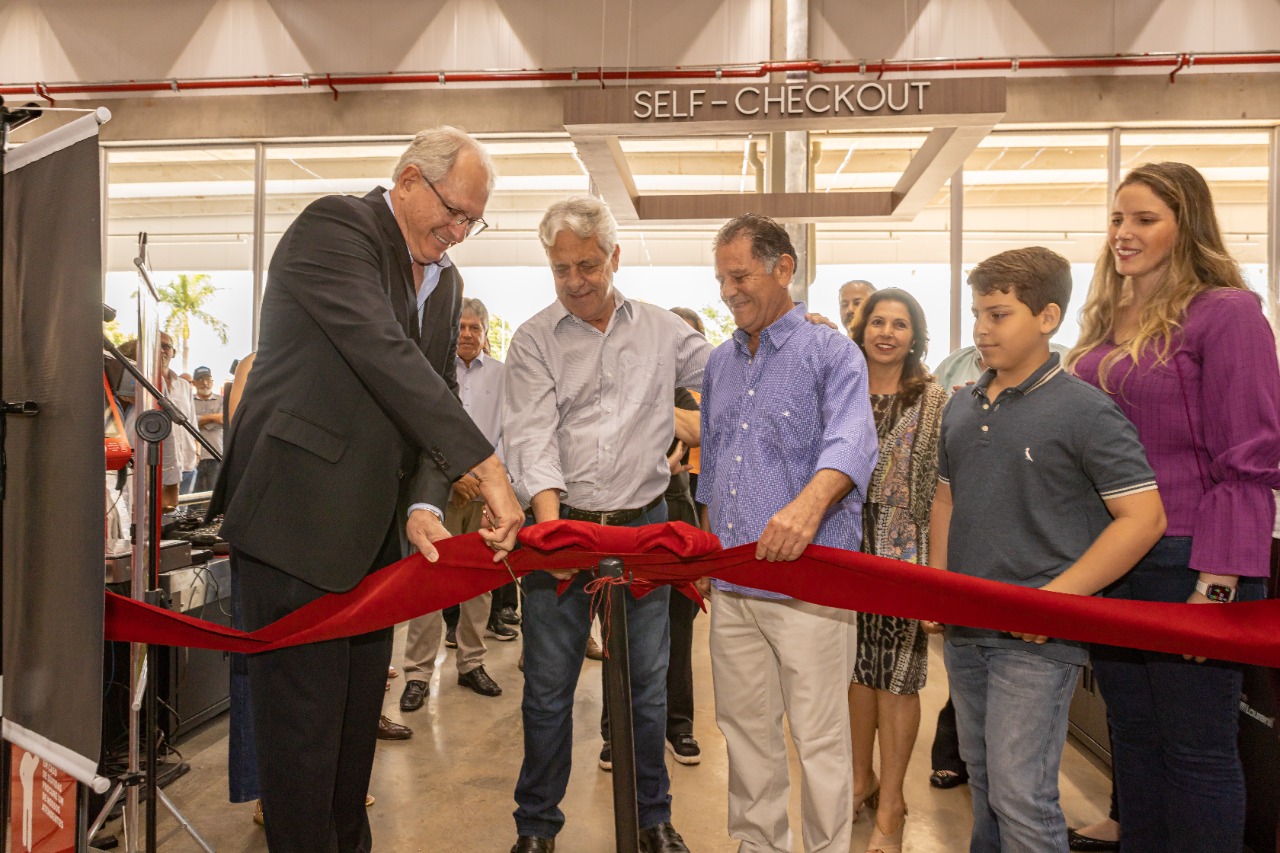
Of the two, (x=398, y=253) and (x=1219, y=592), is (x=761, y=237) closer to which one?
(x=398, y=253)

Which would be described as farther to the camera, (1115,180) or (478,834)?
(1115,180)

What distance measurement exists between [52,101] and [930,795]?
29.7 ft

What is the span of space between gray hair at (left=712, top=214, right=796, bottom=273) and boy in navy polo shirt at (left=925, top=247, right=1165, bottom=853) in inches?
18.3

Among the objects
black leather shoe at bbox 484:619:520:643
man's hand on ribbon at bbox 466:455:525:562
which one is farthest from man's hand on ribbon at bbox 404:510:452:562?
black leather shoe at bbox 484:619:520:643

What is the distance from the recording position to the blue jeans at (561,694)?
8.30 feet

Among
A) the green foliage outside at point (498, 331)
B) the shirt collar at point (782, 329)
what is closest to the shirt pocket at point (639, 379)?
the shirt collar at point (782, 329)

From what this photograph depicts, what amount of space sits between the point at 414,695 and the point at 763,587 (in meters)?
2.74

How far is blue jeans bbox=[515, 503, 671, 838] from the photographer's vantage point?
2531 millimetres

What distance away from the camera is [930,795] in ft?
10.4

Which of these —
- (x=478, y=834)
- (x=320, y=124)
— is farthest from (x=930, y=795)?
(x=320, y=124)

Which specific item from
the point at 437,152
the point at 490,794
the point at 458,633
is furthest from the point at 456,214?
the point at 458,633

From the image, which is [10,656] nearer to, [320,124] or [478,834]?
[478,834]

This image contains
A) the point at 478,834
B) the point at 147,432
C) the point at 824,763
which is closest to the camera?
the point at 824,763

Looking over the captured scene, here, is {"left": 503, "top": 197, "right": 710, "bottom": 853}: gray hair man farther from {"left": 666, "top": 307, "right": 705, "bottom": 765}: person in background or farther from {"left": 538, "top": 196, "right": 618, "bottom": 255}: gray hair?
{"left": 666, "top": 307, "right": 705, "bottom": 765}: person in background
